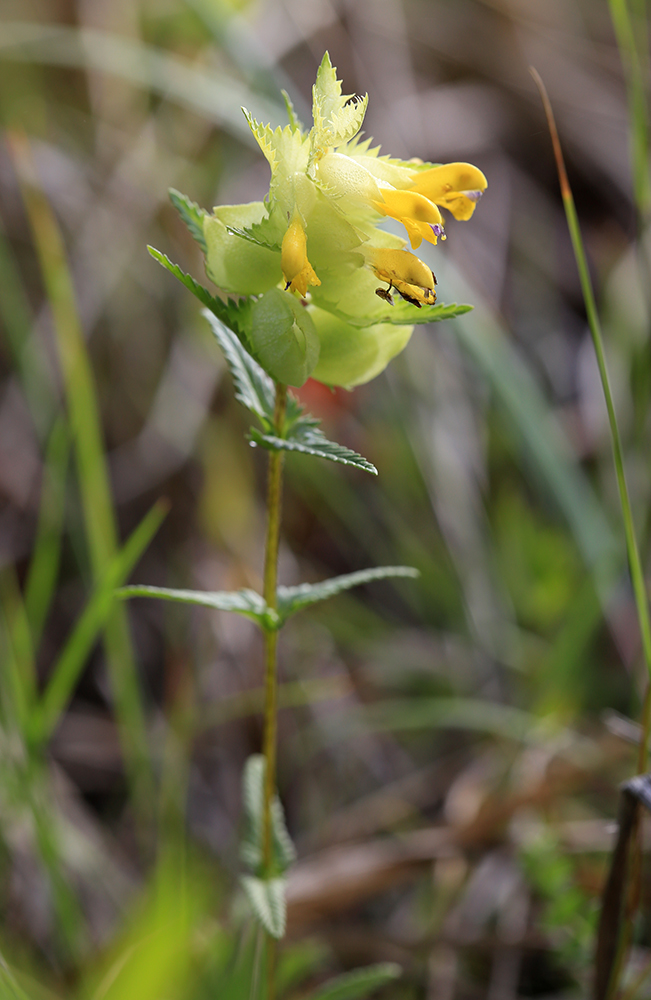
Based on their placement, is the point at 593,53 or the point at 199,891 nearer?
the point at 199,891

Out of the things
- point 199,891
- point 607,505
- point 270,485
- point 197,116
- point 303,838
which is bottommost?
point 303,838

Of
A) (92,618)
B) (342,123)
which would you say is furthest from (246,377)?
(92,618)

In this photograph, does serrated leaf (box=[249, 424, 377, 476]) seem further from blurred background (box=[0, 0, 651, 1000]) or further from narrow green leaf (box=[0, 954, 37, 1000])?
narrow green leaf (box=[0, 954, 37, 1000])

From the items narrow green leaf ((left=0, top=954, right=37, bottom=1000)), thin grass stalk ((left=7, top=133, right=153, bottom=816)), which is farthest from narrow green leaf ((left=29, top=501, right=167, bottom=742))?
narrow green leaf ((left=0, top=954, right=37, bottom=1000))

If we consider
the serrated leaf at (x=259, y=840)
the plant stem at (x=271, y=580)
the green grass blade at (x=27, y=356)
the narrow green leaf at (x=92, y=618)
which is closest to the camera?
the plant stem at (x=271, y=580)

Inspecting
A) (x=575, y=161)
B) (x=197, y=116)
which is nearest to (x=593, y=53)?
(x=575, y=161)

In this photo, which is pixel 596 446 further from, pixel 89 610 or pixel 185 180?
pixel 89 610

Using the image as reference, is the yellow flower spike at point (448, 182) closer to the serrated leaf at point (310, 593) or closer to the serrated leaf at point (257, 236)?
the serrated leaf at point (257, 236)

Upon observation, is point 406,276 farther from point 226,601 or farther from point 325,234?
point 226,601

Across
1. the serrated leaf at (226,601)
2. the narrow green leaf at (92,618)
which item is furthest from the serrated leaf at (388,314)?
the narrow green leaf at (92,618)
